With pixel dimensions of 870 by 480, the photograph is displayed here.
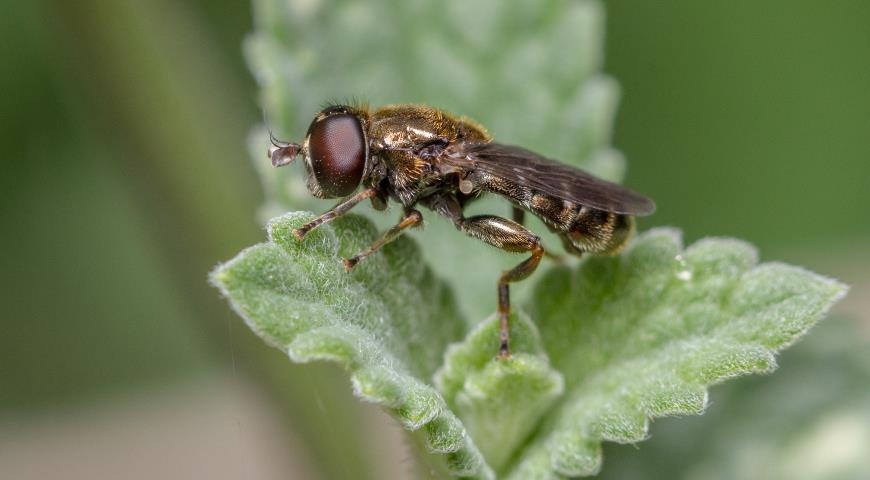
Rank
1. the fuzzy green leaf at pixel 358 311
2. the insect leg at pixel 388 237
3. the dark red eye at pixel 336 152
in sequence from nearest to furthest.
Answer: the fuzzy green leaf at pixel 358 311, the insect leg at pixel 388 237, the dark red eye at pixel 336 152

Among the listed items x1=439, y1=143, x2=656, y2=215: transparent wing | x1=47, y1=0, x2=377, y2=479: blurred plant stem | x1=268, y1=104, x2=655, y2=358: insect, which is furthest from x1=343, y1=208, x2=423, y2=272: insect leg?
x1=47, y1=0, x2=377, y2=479: blurred plant stem

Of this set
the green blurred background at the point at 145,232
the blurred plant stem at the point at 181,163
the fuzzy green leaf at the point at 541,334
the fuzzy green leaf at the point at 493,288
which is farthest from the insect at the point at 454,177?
the green blurred background at the point at 145,232

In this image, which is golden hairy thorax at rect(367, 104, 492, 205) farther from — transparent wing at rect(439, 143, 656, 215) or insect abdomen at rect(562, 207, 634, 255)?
insect abdomen at rect(562, 207, 634, 255)

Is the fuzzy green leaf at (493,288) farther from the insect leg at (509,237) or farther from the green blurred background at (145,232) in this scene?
the green blurred background at (145,232)

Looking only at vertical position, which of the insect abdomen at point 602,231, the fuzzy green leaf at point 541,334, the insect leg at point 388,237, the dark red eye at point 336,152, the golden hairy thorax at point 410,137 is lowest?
the fuzzy green leaf at point 541,334

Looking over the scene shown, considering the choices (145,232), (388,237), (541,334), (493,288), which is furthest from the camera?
(145,232)

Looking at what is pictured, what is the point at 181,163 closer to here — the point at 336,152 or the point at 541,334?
the point at 336,152

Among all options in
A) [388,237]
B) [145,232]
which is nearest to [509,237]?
[388,237]
